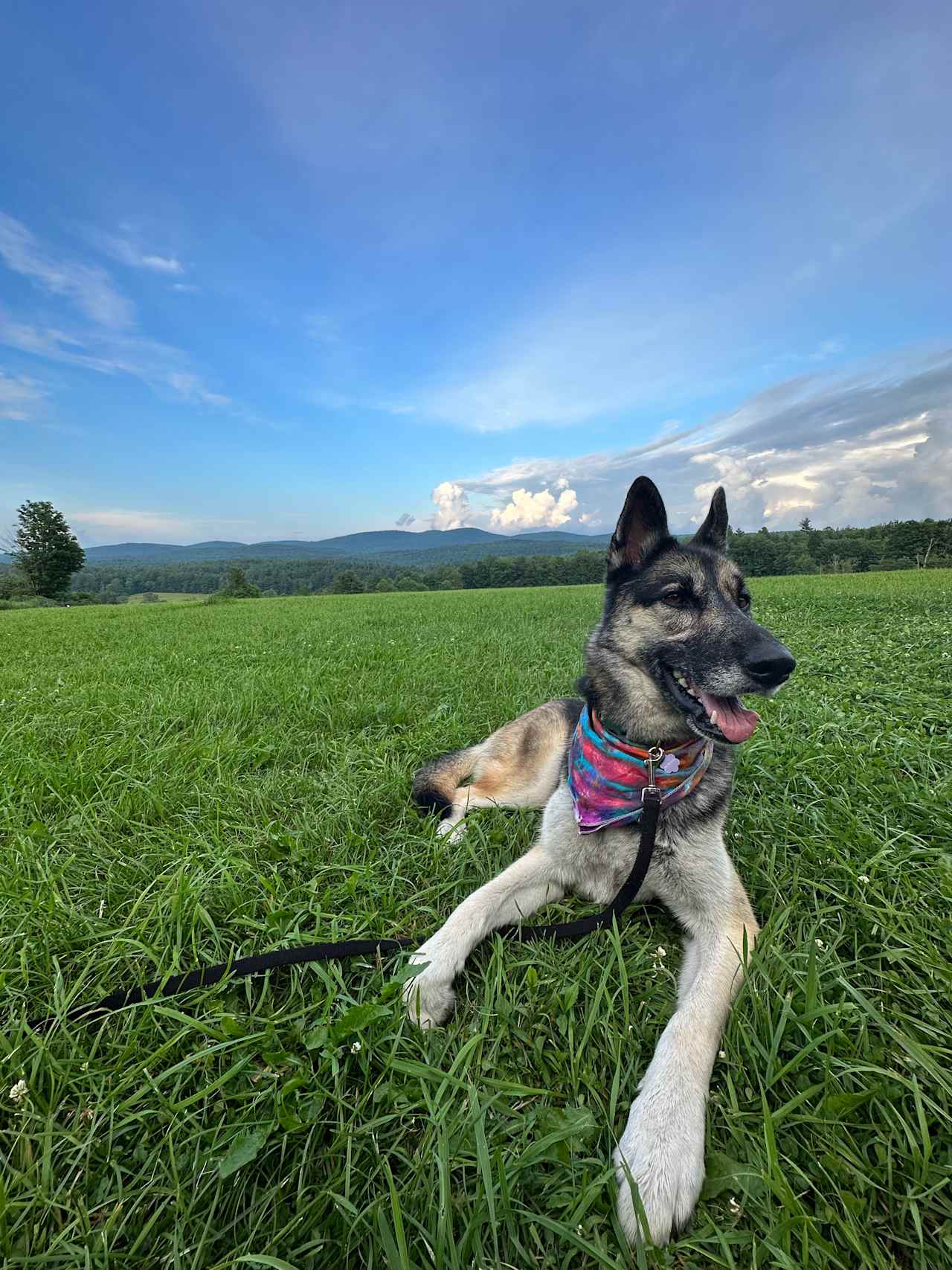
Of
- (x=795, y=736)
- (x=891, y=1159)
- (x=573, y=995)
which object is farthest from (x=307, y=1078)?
(x=795, y=736)

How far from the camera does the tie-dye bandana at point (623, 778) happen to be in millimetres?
2670

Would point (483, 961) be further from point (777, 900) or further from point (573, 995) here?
point (777, 900)

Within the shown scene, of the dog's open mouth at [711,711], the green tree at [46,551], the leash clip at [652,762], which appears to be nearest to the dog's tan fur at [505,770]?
the leash clip at [652,762]

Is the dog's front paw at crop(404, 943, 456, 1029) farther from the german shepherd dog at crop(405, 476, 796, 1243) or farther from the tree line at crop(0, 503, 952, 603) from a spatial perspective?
the tree line at crop(0, 503, 952, 603)

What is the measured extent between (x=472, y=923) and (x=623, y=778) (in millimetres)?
1090

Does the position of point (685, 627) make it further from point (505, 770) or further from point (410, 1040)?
point (410, 1040)

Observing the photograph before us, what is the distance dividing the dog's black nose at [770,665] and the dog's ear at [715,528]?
1455mm

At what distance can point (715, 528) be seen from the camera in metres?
3.74

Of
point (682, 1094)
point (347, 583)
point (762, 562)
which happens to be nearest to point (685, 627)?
point (682, 1094)

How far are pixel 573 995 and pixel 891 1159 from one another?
99 centimetres

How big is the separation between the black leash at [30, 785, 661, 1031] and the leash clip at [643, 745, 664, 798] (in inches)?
0.7

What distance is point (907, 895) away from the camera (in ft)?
7.93

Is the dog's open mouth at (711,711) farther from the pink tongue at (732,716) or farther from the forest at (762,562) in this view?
the forest at (762,562)

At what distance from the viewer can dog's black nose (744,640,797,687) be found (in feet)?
7.85
